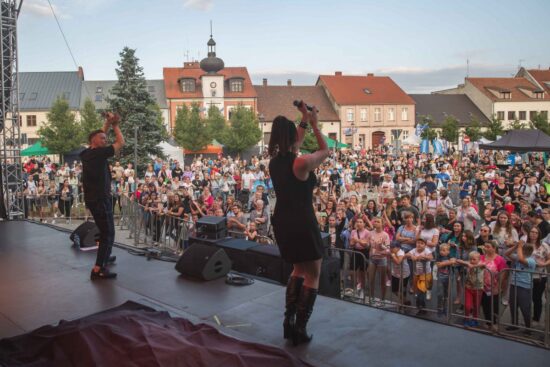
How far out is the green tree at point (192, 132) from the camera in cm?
4109

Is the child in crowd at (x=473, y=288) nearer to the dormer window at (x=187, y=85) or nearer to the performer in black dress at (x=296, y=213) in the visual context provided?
the performer in black dress at (x=296, y=213)

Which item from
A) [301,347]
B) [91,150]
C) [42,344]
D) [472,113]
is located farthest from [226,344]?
[472,113]

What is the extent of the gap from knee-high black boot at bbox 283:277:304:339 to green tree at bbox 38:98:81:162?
36.4 meters

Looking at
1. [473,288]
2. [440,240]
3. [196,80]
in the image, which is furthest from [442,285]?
[196,80]

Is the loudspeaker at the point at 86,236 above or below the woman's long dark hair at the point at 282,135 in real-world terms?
below

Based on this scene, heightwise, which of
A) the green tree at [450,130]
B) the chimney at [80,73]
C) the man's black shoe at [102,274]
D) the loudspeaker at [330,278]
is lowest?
the loudspeaker at [330,278]

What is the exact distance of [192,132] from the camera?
135ft

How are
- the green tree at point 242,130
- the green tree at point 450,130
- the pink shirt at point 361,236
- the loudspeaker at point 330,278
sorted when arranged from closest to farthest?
the loudspeaker at point 330,278 < the pink shirt at point 361,236 < the green tree at point 242,130 < the green tree at point 450,130

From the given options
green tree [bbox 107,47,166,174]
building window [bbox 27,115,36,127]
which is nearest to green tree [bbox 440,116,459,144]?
green tree [bbox 107,47,166,174]

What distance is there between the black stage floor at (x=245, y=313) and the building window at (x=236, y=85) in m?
50.3

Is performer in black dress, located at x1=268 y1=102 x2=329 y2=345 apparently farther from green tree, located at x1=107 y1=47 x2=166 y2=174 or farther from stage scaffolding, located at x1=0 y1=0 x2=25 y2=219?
green tree, located at x1=107 y1=47 x2=166 y2=174

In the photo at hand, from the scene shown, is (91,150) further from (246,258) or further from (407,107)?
(407,107)

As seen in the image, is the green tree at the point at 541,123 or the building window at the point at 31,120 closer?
the green tree at the point at 541,123

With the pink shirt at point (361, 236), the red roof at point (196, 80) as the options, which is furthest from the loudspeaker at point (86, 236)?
the red roof at point (196, 80)
